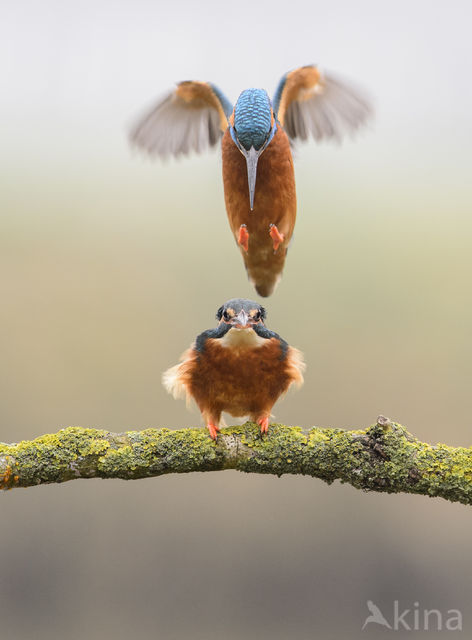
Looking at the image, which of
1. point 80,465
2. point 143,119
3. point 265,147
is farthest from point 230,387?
point 143,119

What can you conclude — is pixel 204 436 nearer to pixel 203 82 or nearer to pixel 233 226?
pixel 233 226

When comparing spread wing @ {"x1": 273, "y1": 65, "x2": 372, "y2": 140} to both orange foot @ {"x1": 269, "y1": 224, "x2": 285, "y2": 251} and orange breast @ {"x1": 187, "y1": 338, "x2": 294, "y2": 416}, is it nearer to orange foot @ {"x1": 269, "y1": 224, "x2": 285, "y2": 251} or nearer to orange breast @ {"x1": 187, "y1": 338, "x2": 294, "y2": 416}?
orange foot @ {"x1": 269, "y1": 224, "x2": 285, "y2": 251}

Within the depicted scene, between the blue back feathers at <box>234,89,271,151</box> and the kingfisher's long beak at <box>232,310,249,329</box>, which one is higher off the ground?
the blue back feathers at <box>234,89,271,151</box>

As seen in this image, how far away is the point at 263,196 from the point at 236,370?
77 centimetres

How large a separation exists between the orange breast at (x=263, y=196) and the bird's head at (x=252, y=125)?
0.71ft

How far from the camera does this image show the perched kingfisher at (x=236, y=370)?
9.66 ft

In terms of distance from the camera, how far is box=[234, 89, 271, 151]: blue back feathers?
8.09 ft

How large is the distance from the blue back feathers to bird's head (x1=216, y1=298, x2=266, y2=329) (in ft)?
2.09

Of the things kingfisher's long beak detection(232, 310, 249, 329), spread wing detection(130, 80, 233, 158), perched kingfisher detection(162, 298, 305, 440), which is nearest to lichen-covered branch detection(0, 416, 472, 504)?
perched kingfisher detection(162, 298, 305, 440)

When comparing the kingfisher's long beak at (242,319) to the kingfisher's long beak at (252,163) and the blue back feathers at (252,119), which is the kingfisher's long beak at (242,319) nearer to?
the kingfisher's long beak at (252,163)

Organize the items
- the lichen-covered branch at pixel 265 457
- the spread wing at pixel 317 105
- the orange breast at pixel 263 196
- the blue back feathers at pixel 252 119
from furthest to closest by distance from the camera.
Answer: the spread wing at pixel 317 105 → the orange breast at pixel 263 196 → the lichen-covered branch at pixel 265 457 → the blue back feathers at pixel 252 119

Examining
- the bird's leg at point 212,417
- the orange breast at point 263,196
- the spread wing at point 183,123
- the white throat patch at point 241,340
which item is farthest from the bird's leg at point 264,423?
the spread wing at point 183,123

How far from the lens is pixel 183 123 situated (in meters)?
3.38

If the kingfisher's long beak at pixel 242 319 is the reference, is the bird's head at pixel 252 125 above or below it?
above
